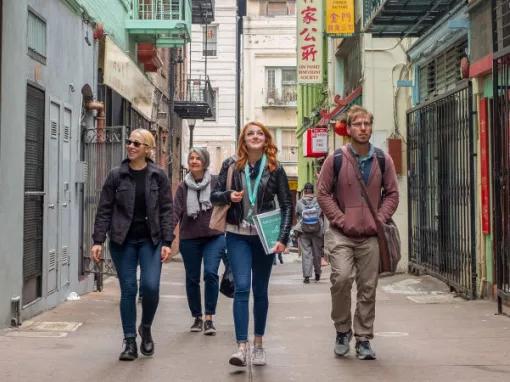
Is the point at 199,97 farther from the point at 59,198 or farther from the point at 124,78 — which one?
the point at 59,198

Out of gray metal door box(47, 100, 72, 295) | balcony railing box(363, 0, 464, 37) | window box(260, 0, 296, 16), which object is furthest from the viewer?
window box(260, 0, 296, 16)

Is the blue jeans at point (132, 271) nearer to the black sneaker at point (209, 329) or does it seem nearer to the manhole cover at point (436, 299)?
the black sneaker at point (209, 329)

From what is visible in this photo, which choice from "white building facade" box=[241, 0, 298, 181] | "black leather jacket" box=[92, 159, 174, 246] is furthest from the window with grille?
"white building facade" box=[241, 0, 298, 181]

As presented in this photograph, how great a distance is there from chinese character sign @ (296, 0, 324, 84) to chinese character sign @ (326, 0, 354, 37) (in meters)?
1.76

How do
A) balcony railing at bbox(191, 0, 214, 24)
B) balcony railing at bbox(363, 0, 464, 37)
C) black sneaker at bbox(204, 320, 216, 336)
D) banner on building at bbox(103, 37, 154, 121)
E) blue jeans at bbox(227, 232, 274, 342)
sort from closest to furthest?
blue jeans at bbox(227, 232, 274, 342)
black sneaker at bbox(204, 320, 216, 336)
balcony railing at bbox(363, 0, 464, 37)
banner on building at bbox(103, 37, 154, 121)
balcony railing at bbox(191, 0, 214, 24)

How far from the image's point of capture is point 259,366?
Answer: 7.04 meters

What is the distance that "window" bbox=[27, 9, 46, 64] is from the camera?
32.5ft

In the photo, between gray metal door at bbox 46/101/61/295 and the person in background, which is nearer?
gray metal door at bbox 46/101/61/295

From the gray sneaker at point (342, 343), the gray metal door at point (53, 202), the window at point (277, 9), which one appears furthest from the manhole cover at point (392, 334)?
the window at point (277, 9)

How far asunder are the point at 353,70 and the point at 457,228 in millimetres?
9511

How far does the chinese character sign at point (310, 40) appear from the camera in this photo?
70.5ft

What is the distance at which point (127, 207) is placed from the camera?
7.29 meters

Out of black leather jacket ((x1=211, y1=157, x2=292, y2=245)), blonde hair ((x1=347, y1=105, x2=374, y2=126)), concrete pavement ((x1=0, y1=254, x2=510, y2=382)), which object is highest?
blonde hair ((x1=347, y1=105, x2=374, y2=126))

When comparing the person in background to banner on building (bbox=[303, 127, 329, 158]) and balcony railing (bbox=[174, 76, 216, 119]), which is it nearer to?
banner on building (bbox=[303, 127, 329, 158])
